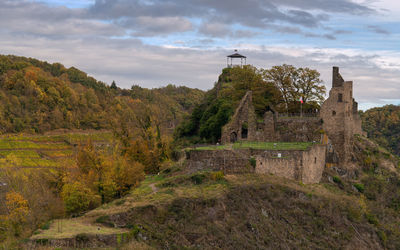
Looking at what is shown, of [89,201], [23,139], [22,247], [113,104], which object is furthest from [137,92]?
[22,247]

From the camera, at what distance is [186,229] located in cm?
2295

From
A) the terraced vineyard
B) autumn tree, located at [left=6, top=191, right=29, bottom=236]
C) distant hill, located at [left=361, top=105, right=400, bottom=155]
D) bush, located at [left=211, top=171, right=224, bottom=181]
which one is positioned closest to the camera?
bush, located at [left=211, top=171, right=224, bottom=181]

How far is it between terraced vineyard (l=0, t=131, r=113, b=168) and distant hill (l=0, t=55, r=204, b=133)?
178 inches

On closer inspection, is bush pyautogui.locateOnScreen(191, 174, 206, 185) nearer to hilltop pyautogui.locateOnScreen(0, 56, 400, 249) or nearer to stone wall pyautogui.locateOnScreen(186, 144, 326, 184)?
hilltop pyautogui.locateOnScreen(0, 56, 400, 249)

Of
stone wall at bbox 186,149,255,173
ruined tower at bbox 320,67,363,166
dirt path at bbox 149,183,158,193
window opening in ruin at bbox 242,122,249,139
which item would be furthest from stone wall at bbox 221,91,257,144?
dirt path at bbox 149,183,158,193

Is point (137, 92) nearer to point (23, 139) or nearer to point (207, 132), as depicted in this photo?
point (23, 139)

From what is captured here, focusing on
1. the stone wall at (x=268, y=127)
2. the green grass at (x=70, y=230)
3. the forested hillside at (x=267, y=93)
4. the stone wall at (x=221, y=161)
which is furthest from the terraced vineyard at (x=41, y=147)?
the green grass at (x=70, y=230)

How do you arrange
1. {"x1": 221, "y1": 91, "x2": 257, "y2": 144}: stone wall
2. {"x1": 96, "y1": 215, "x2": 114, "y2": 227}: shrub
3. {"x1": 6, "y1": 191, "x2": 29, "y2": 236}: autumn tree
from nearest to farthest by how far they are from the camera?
{"x1": 96, "y1": 215, "x2": 114, "y2": 227}: shrub
{"x1": 6, "y1": 191, "x2": 29, "y2": 236}: autumn tree
{"x1": 221, "y1": 91, "x2": 257, "y2": 144}: stone wall

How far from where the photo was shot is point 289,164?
2948 cm

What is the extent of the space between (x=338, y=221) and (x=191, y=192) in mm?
9376

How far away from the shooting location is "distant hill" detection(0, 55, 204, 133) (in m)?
97.1

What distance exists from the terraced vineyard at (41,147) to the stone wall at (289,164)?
4844 centimetres

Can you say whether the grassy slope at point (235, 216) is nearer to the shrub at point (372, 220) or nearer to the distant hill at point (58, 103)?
the shrub at point (372, 220)

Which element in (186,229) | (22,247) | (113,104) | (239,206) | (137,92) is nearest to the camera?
(22,247)
